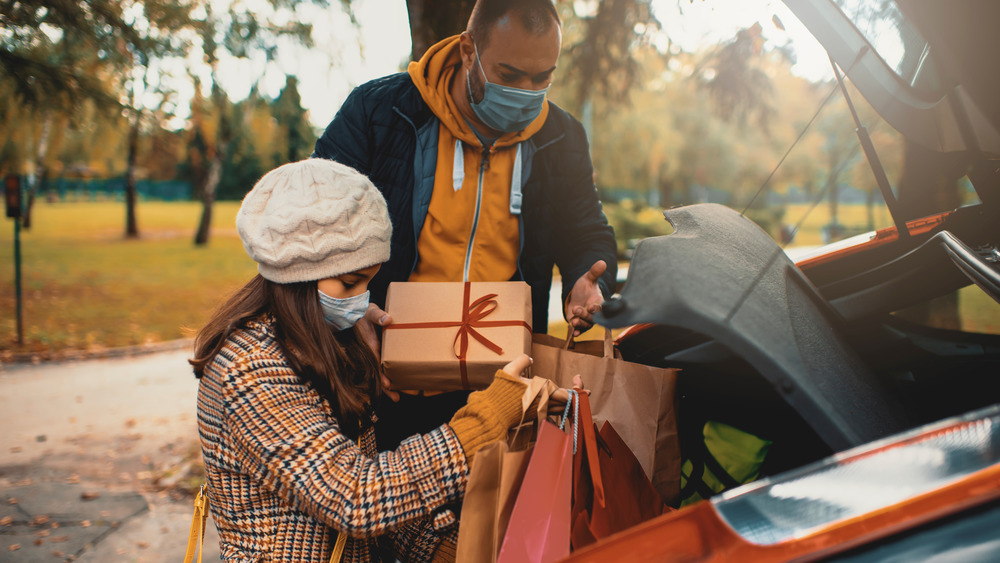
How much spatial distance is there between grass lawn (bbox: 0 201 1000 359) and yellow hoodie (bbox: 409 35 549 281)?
0.59m

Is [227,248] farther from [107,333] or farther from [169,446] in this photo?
[169,446]

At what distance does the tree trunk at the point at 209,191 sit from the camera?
20.9 meters

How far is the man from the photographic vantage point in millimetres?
2090

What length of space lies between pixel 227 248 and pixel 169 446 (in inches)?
810

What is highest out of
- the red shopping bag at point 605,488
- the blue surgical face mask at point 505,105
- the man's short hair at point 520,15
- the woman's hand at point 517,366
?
the man's short hair at point 520,15

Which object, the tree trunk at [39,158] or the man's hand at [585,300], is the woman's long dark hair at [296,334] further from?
the tree trunk at [39,158]

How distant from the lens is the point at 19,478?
426cm

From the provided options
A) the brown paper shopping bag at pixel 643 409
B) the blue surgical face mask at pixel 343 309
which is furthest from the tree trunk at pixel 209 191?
the brown paper shopping bag at pixel 643 409

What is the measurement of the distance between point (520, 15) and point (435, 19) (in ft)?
4.86

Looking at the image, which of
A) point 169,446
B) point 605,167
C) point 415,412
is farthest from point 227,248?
point 415,412

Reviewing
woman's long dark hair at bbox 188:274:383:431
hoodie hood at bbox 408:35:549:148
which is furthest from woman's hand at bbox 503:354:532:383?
hoodie hood at bbox 408:35:549:148

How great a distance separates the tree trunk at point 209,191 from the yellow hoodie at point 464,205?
2102cm

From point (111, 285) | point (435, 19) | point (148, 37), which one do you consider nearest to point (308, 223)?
point (435, 19)

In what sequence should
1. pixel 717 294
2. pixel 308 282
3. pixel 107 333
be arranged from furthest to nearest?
pixel 107 333 → pixel 308 282 → pixel 717 294
